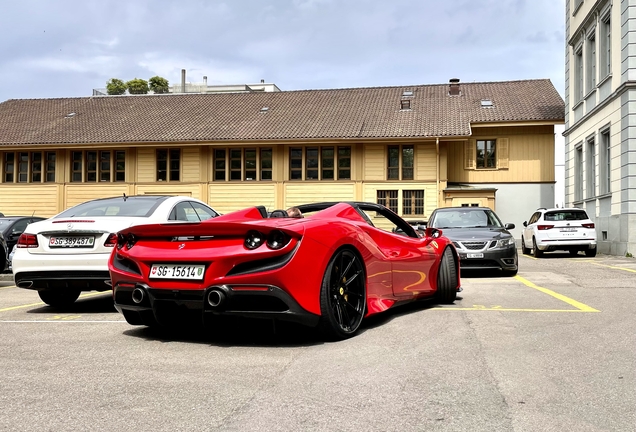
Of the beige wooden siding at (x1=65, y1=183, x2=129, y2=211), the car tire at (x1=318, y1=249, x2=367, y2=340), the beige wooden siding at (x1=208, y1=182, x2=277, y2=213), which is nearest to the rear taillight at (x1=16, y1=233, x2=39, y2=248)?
the car tire at (x1=318, y1=249, x2=367, y2=340)

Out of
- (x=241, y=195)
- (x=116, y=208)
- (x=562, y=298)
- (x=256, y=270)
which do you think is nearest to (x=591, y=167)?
(x=241, y=195)

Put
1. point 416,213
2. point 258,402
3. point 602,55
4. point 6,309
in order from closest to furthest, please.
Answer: point 258,402, point 6,309, point 602,55, point 416,213

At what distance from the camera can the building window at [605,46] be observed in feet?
78.3

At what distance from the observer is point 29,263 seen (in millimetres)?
7453

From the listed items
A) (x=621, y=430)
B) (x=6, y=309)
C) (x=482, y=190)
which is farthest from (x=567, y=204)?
(x=621, y=430)

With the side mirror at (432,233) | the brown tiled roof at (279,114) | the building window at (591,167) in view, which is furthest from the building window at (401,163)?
the side mirror at (432,233)

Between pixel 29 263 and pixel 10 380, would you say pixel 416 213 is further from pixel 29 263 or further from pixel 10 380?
pixel 10 380

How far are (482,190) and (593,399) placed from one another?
3113cm

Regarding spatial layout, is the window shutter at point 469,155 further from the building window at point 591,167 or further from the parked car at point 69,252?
the parked car at point 69,252

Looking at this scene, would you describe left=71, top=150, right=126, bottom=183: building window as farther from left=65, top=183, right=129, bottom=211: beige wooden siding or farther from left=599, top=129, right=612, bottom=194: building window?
left=599, top=129, right=612, bottom=194: building window

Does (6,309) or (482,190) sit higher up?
(482,190)

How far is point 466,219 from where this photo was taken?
559 inches

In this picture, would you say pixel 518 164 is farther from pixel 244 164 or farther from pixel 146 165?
pixel 146 165

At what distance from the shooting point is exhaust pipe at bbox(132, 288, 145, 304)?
5383 mm
